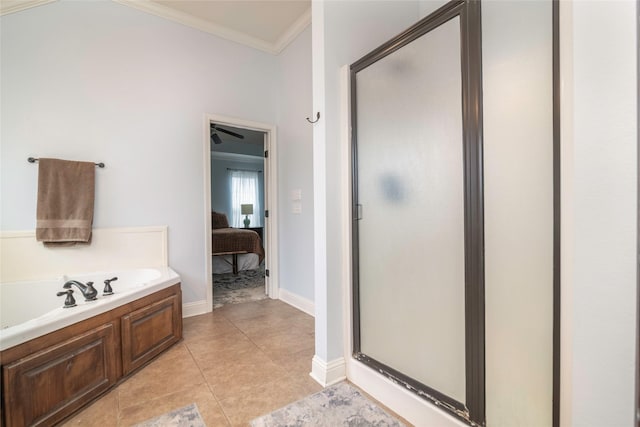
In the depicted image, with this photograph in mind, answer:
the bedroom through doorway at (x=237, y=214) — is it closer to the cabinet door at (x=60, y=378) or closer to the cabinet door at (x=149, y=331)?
the cabinet door at (x=149, y=331)

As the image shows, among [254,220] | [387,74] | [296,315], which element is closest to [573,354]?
[387,74]

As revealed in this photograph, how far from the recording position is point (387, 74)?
1586mm

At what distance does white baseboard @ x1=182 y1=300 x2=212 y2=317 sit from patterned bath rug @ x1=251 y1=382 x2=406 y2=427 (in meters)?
1.87

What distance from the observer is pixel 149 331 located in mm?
2068

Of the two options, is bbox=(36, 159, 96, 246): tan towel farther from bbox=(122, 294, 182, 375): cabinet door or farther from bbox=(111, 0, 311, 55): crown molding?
bbox=(111, 0, 311, 55): crown molding

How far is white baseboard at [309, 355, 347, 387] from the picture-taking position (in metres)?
1.77

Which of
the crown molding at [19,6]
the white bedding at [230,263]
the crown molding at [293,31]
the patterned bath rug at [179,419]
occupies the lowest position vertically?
the patterned bath rug at [179,419]

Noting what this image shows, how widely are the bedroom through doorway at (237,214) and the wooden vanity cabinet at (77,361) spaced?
50.8 inches

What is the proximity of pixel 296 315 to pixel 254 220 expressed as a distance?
5.85m

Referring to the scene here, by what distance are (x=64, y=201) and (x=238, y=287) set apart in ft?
7.60

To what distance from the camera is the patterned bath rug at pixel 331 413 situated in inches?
56.6

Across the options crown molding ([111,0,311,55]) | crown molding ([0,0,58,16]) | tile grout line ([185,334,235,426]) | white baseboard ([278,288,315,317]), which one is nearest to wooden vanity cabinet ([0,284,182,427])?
tile grout line ([185,334,235,426])

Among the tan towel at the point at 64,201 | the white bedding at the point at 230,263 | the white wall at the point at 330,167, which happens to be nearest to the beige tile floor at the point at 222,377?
the white wall at the point at 330,167

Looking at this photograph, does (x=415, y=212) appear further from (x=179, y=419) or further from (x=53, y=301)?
(x=53, y=301)
